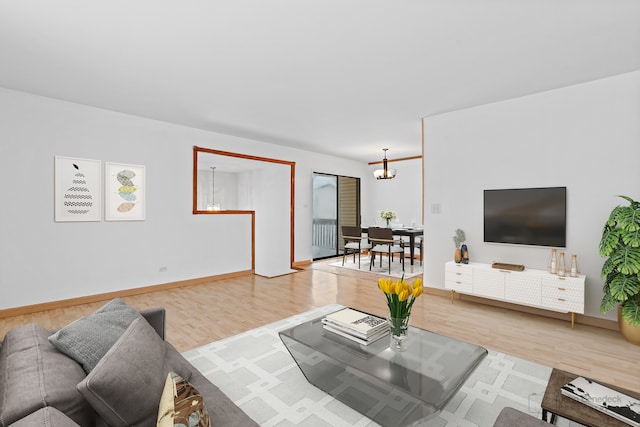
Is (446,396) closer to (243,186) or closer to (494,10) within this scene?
(494,10)

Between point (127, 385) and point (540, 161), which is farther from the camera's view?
point (540, 161)

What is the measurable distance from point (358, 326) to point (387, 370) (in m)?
0.44

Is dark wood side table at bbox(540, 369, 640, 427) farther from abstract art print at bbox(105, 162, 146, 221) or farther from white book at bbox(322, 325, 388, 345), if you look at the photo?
abstract art print at bbox(105, 162, 146, 221)

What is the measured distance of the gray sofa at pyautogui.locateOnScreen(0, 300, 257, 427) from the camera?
1014 mm

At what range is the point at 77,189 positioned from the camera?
4.21 meters

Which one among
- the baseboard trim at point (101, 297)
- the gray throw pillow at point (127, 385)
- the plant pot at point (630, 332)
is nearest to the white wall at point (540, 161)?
the plant pot at point (630, 332)

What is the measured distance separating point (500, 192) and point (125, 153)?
514 centimetres

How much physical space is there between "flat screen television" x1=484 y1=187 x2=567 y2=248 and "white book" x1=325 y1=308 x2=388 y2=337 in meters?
2.55

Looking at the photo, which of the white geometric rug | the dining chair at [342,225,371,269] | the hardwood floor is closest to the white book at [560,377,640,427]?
the hardwood floor

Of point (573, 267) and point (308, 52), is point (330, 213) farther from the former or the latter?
point (308, 52)

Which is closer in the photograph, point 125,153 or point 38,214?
point 38,214

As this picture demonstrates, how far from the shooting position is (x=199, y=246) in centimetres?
548

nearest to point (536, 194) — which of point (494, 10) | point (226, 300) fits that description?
point (494, 10)

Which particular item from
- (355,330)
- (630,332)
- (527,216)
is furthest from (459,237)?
(355,330)
